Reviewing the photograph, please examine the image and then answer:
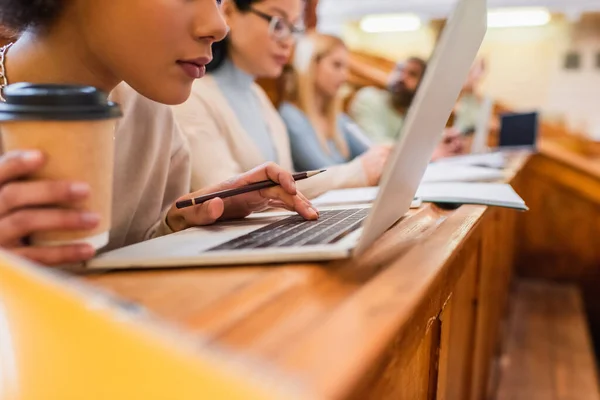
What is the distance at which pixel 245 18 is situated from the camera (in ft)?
4.74

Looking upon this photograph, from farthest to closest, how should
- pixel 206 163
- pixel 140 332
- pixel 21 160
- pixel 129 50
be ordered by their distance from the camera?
pixel 206 163 < pixel 129 50 < pixel 21 160 < pixel 140 332

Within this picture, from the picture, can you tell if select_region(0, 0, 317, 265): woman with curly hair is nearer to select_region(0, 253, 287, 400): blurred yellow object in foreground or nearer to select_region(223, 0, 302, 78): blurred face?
select_region(0, 253, 287, 400): blurred yellow object in foreground

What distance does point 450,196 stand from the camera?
102 centimetres

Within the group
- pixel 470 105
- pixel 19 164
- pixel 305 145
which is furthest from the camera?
pixel 470 105

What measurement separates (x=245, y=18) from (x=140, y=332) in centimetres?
125

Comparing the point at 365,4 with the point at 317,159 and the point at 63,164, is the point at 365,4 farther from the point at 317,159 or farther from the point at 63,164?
the point at 63,164

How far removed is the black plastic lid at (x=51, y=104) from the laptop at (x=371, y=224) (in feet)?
0.52

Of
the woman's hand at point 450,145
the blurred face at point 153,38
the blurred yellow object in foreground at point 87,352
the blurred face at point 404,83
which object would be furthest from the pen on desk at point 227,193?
the blurred face at point 404,83

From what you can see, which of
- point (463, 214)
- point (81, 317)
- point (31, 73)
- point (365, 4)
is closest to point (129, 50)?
point (31, 73)

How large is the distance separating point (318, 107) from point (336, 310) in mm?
2053

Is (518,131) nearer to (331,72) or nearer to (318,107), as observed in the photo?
(331,72)

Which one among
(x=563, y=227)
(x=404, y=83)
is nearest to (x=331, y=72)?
(x=404, y=83)

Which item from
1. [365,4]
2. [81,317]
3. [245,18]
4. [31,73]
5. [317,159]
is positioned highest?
[365,4]

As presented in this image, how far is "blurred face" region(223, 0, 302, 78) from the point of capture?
1.44 metres
